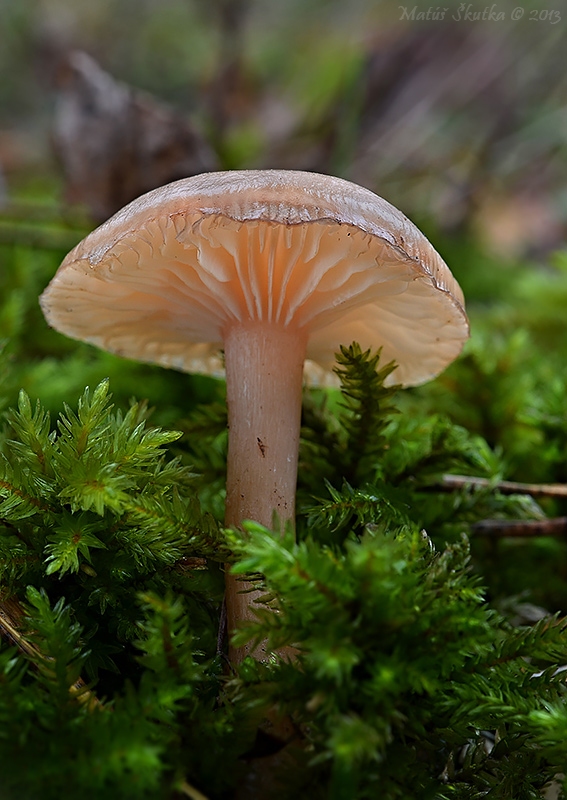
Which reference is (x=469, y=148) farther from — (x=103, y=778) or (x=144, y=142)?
(x=103, y=778)

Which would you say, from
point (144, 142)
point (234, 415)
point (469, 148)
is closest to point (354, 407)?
point (234, 415)

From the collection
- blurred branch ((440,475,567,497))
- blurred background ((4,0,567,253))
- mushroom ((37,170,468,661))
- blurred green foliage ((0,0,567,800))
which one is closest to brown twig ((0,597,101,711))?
blurred green foliage ((0,0,567,800))

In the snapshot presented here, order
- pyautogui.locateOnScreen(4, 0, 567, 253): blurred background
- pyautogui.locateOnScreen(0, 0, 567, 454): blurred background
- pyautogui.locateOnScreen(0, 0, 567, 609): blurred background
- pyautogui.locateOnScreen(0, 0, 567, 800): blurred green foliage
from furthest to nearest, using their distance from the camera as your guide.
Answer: pyautogui.locateOnScreen(4, 0, 567, 253): blurred background, pyautogui.locateOnScreen(0, 0, 567, 454): blurred background, pyautogui.locateOnScreen(0, 0, 567, 609): blurred background, pyautogui.locateOnScreen(0, 0, 567, 800): blurred green foliage

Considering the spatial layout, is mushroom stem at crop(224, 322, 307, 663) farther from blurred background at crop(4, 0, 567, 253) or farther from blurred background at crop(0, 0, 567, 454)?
blurred background at crop(4, 0, 567, 253)

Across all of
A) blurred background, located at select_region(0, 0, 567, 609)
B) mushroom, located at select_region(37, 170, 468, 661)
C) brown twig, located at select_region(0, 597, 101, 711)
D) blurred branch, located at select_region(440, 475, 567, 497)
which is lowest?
brown twig, located at select_region(0, 597, 101, 711)

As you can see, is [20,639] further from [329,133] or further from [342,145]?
[329,133]

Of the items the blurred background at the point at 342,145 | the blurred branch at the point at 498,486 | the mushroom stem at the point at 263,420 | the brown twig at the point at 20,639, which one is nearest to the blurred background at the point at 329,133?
the blurred background at the point at 342,145

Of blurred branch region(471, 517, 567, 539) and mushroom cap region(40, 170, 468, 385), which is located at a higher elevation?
mushroom cap region(40, 170, 468, 385)
